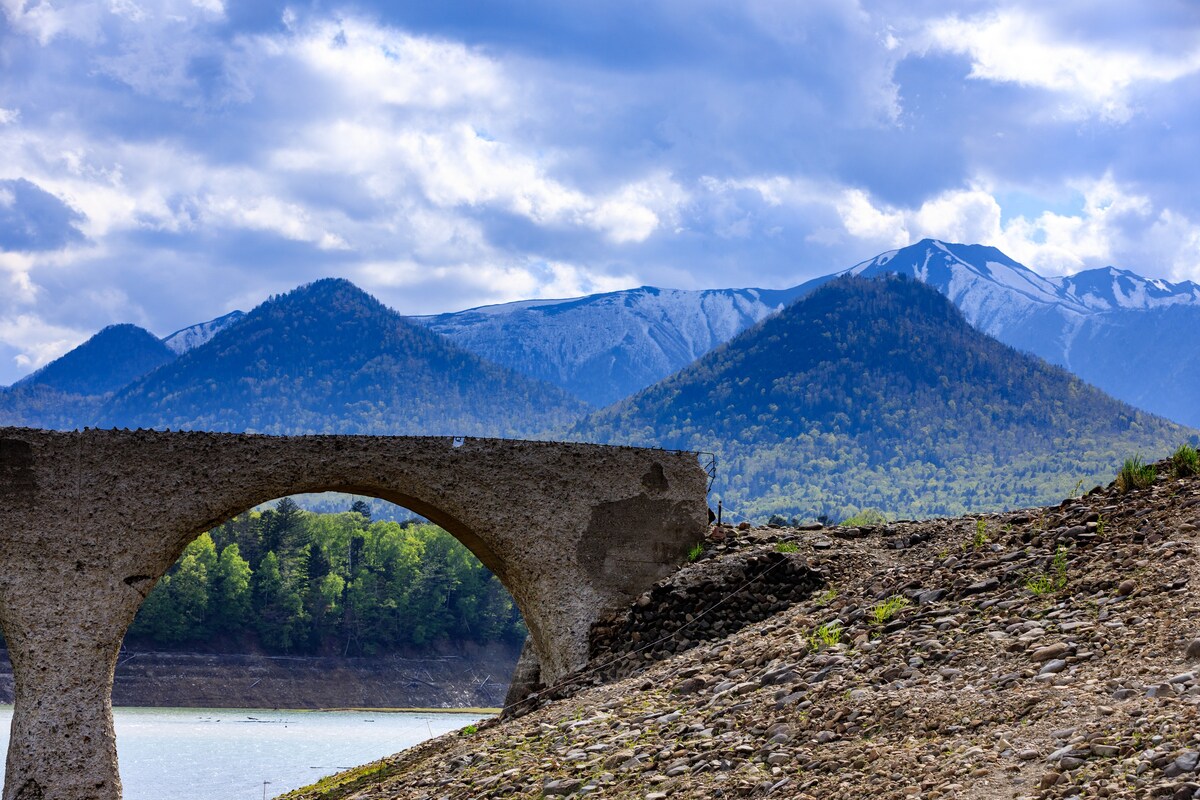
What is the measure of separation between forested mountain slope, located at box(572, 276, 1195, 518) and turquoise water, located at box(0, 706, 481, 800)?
54.9 m

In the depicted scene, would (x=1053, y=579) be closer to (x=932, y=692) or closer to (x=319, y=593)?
(x=932, y=692)

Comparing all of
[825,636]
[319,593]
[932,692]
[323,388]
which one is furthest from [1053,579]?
[323,388]

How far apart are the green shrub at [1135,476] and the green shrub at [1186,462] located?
0.19 meters

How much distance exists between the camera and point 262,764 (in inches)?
1310

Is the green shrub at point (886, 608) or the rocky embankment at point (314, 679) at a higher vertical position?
the green shrub at point (886, 608)

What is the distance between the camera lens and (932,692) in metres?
9.12

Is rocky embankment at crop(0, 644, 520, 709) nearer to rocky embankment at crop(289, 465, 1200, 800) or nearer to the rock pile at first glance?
the rock pile

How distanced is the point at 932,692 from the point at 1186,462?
4516mm

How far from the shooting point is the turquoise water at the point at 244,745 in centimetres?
2905

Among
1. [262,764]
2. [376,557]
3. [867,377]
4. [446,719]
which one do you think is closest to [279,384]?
[867,377]

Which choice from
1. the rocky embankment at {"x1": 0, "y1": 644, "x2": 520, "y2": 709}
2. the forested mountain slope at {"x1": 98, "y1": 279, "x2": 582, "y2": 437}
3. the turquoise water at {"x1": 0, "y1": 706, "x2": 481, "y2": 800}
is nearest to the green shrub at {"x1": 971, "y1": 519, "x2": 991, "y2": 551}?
the turquoise water at {"x1": 0, "y1": 706, "x2": 481, "y2": 800}

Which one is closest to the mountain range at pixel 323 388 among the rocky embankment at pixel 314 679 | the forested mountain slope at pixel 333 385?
the forested mountain slope at pixel 333 385

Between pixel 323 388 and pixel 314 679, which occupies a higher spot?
pixel 323 388

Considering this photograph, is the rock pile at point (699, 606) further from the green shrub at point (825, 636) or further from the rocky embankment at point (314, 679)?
the rocky embankment at point (314, 679)
